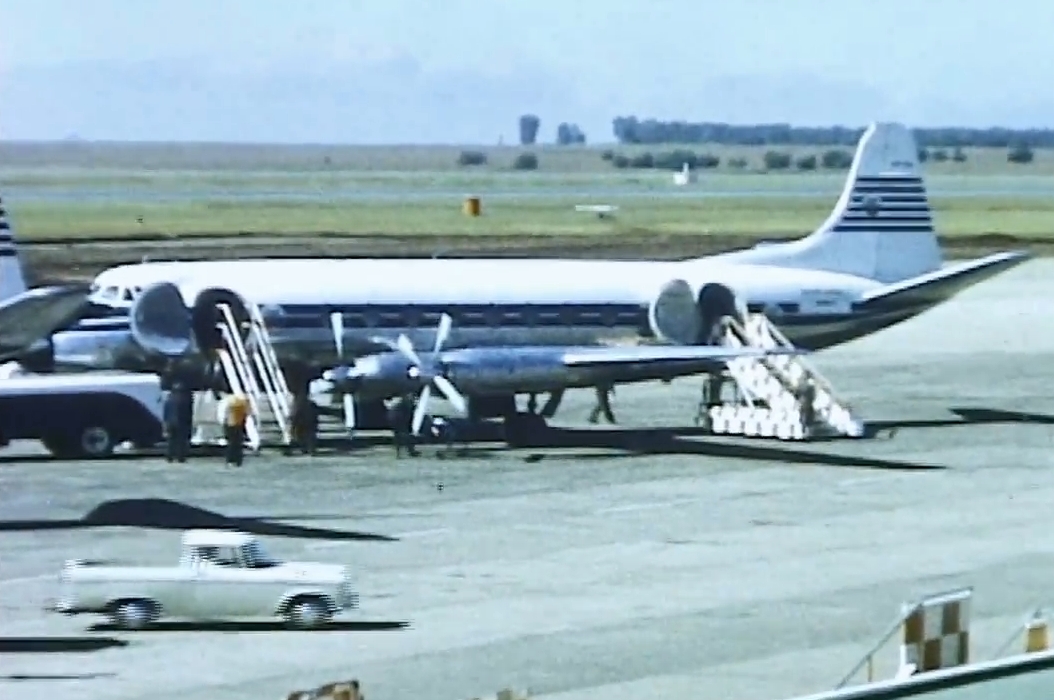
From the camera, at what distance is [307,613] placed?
24609 mm

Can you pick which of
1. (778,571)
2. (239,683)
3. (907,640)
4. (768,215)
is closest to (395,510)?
(778,571)

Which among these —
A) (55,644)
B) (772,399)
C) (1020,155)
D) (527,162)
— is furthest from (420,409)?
(527,162)

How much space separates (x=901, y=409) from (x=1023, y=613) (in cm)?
2637

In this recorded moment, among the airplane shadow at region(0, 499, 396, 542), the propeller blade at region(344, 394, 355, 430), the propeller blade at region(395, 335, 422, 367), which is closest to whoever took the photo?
the airplane shadow at region(0, 499, 396, 542)

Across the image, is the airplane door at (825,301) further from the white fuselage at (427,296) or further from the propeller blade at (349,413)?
the propeller blade at (349,413)

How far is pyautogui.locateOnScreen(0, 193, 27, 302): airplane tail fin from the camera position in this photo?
38.5 meters

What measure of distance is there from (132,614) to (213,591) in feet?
2.82

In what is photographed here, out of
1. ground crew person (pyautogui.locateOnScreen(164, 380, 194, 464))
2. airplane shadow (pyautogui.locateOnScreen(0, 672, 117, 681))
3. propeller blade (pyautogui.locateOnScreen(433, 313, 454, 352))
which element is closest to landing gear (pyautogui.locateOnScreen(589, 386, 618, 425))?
propeller blade (pyautogui.locateOnScreen(433, 313, 454, 352))

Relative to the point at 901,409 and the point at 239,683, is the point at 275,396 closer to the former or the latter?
the point at 901,409

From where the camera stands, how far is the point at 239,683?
21750 mm

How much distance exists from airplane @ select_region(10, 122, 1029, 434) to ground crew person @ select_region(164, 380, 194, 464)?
6.64 ft

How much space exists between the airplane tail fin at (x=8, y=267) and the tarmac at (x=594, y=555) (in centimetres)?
316

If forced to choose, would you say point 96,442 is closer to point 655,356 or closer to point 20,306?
point 20,306

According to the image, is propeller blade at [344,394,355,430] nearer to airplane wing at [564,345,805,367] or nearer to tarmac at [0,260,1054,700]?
tarmac at [0,260,1054,700]
